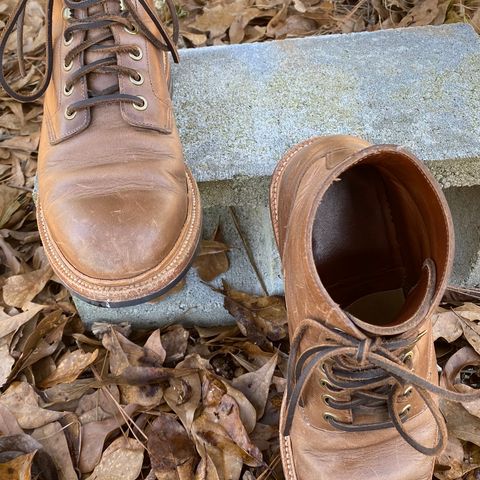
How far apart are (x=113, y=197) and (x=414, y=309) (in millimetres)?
579

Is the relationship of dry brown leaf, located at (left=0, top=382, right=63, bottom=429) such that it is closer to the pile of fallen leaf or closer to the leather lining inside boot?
the leather lining inside boot

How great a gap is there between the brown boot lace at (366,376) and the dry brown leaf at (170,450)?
0.26 m

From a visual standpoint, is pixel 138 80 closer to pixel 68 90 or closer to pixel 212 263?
pixel 68 90

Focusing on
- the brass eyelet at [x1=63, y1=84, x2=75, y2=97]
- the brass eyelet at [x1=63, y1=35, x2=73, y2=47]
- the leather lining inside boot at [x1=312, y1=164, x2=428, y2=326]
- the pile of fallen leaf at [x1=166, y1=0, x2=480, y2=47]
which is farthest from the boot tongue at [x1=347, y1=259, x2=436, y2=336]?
the pile of fallen leaf at [x1=166, y1=0, x2=480, y2=47]

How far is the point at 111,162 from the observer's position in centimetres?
110

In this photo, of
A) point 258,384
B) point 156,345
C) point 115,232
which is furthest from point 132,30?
point 258,384

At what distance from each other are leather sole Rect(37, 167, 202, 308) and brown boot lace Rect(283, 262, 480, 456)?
0.28 m

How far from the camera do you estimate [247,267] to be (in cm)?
152

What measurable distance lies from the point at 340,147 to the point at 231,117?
1.29 ft

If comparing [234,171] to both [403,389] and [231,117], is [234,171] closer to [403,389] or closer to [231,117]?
[231,117]

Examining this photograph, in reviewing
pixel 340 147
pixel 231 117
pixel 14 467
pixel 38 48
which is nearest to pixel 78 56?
pixel 231 117

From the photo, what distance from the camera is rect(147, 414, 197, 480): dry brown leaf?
1185mm

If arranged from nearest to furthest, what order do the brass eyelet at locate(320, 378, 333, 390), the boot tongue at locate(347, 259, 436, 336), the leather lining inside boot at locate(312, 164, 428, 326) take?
the boot tongue at locate(347, 259, 436, 336) < the brass eyelet at locate(320, 378, 333, 390) < the leather lining inside boot at locate(312, 164, 428, 326)

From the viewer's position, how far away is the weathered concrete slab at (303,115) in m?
1.30
